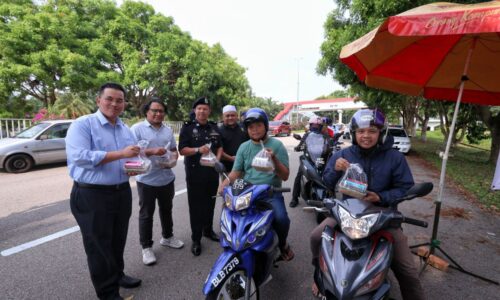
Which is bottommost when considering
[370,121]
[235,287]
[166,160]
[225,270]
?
[235,287]

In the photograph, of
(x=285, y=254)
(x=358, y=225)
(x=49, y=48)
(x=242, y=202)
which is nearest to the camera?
(x=358, y=225)

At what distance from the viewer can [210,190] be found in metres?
3.67

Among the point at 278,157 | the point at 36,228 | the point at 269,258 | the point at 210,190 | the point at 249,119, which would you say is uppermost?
the point at 249,119

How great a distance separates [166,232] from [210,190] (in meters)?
0.83

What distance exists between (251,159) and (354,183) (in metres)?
1.19

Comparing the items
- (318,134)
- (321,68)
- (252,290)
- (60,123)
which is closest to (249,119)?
(252,290)

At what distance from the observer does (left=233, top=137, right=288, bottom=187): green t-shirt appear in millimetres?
2828

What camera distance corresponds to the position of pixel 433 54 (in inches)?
148

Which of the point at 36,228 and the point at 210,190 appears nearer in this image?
the point at 210,190

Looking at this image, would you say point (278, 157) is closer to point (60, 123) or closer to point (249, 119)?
point (249, 119)

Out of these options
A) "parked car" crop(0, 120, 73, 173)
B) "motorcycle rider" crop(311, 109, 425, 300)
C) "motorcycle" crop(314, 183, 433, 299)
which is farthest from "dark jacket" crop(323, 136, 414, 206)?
"parked car" crop(0, 120, 73, 173)

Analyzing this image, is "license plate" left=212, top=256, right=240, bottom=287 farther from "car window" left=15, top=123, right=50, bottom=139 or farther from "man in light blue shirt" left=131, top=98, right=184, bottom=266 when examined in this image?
"car window" left=15, top=123, right=50, bottom=139

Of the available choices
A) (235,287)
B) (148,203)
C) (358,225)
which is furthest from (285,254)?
(148,203)

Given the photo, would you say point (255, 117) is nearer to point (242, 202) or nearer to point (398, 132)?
point (242, 202)
